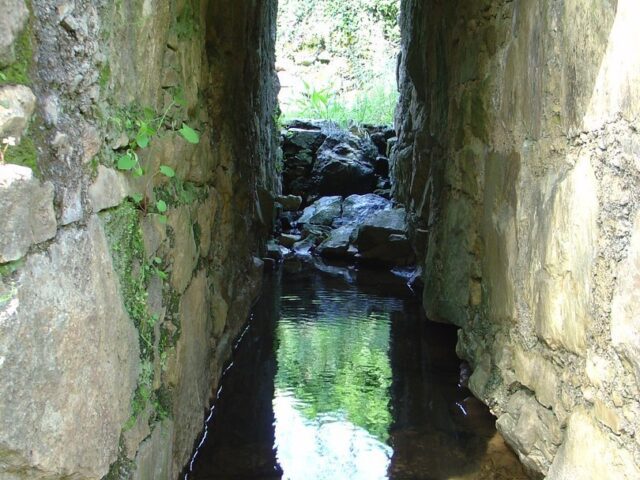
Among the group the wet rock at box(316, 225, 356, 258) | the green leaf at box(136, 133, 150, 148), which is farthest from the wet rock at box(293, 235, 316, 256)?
the green leaf at box(136, 133, 150, 148)

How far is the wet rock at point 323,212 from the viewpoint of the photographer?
29.1 feet

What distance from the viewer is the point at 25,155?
46.9 inches

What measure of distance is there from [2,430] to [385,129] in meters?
10.1

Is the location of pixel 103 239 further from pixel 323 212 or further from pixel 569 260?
pixel 323 212

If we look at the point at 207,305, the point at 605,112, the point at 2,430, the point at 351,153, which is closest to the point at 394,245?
the point at 351,153

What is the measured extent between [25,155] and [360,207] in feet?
25.5

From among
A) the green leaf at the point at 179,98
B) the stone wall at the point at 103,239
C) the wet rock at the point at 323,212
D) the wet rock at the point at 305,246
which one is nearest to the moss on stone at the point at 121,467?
the stone wall at the point at 103,239

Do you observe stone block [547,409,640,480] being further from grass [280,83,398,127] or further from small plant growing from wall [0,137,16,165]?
grass [280,83,398,127]

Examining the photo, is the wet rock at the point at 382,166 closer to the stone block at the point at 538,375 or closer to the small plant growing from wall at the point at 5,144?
the stone block at the point at 538,375

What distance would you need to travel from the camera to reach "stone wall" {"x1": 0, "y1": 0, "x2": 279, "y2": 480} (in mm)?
1162

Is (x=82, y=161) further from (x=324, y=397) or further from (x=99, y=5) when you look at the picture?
(x=324, y=397)

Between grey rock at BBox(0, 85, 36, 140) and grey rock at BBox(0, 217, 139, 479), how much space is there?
235 millimetres

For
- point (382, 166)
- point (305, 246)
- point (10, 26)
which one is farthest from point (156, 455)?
point (382, 166)

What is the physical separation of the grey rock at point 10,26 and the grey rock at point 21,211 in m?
0.20
